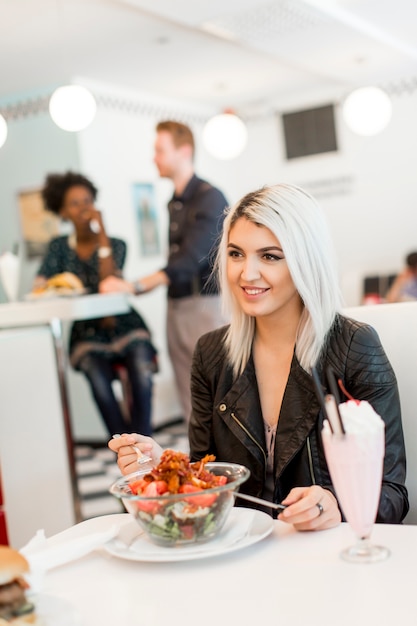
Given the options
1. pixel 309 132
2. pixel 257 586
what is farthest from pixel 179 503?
pixel 309 132

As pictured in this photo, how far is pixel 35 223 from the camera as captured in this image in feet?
22.3

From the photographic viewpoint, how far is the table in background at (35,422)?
326 centimetres

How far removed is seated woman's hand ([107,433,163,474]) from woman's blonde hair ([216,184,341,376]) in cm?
36

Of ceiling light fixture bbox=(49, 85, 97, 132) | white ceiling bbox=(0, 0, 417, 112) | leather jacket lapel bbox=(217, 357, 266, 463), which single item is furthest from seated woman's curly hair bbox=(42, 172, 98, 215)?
leather jacket lapel bbox=(217, 357, 266, 463)

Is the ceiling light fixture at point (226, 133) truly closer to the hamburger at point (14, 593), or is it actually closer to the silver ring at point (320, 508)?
the silver ring at point (320, 508)

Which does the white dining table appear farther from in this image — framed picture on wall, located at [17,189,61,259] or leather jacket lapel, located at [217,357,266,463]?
framed picture on wall, located at [17,189,61,259]

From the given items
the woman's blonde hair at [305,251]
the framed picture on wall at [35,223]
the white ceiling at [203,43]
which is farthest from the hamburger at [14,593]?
the framed picture on wall at [35,223]

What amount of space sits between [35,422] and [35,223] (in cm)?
364

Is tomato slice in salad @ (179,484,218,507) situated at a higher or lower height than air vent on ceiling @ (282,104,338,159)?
lower

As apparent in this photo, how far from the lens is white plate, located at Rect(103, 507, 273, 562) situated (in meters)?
1.20

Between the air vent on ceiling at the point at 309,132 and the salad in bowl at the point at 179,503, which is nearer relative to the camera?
the salad in bowl at the point at 179,503

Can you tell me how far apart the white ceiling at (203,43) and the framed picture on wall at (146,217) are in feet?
2.77

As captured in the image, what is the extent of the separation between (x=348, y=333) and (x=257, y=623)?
2.85 ft

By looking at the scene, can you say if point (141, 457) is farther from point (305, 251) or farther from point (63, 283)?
point (63, 283)
